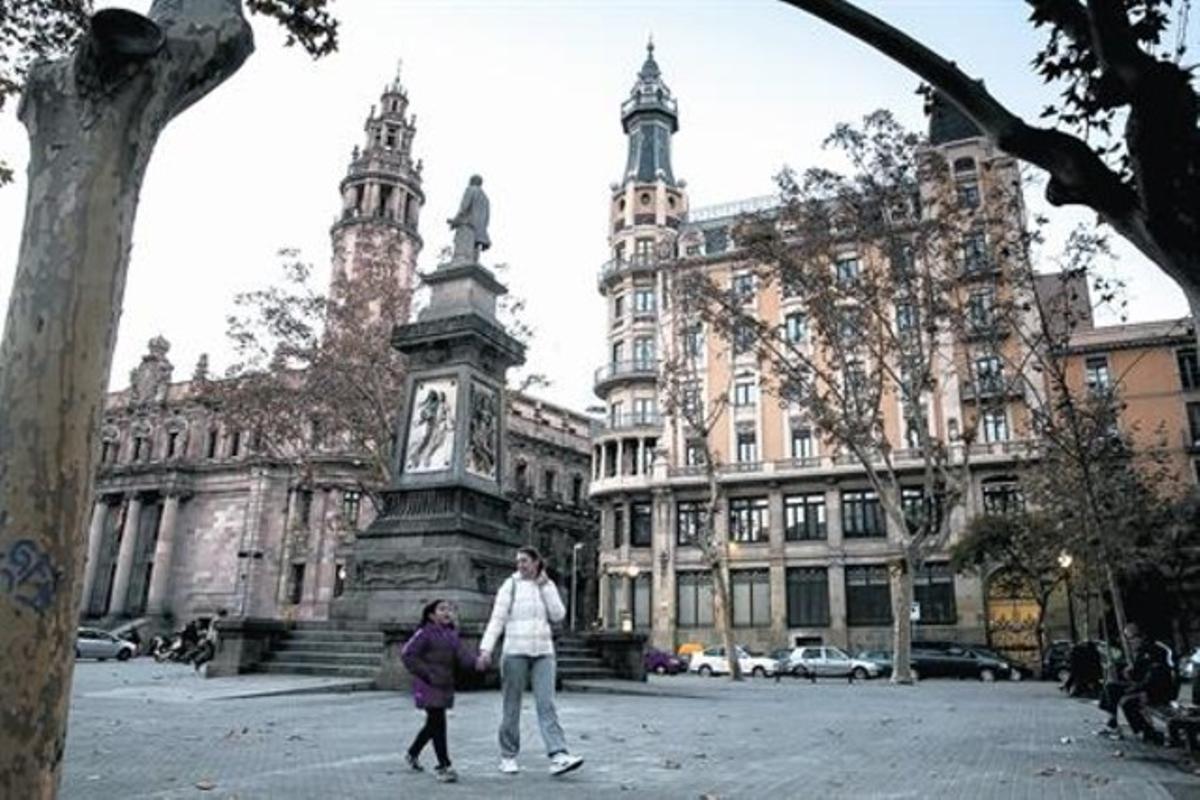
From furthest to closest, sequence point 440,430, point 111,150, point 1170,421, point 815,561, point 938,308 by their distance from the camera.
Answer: point 815,561 → point 1170,421 → point 938,308 → point 440,430 → point 111,150

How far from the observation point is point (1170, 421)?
1583 inches

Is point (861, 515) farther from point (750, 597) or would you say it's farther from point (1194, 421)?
point (1194, 421)

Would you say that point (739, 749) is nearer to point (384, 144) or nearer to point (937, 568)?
point (937, 568)

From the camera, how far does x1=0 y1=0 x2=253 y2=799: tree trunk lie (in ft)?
8.14

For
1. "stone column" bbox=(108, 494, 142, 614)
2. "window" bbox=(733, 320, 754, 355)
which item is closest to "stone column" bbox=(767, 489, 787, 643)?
"window" bbox=(733, 320, 754, 355)

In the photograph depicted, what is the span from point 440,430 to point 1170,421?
36.9 m

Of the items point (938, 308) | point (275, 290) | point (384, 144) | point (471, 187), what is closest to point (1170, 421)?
point (938, 308)

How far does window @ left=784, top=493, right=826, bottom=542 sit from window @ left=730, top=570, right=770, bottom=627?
2.50m

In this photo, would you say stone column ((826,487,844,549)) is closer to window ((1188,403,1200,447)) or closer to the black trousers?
window ((1188,403,1200,447))

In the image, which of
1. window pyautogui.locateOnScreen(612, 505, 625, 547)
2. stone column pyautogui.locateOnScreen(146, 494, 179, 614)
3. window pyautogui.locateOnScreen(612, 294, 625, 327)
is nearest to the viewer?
window pyautogui.locateOnScreen(612, 505, 625, 547)

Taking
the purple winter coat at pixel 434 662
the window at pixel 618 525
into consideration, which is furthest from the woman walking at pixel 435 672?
the window at pixel 618 525

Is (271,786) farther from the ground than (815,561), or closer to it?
closer to it

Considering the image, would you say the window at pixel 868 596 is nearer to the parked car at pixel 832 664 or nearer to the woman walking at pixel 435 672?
the parked car at pixel 832 664

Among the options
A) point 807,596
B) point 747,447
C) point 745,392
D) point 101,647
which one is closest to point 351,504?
point 101,647
